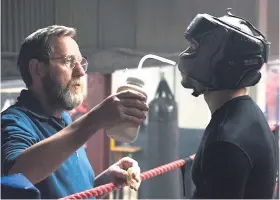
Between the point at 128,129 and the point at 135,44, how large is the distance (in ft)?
0.59

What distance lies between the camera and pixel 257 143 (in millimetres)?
623

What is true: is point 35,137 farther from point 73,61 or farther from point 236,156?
point 236,156

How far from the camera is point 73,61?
706mm

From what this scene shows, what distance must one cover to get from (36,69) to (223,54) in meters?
0.29

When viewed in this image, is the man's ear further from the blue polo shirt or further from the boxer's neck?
the boxer's neck

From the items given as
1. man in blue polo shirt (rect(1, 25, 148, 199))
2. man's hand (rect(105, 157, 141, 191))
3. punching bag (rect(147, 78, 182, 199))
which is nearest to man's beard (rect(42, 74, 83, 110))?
man in blue polo shirt (rect(1, 25, 148, 199))

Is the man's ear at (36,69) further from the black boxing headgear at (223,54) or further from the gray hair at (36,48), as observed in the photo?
the black boxing headgear at (223,54)

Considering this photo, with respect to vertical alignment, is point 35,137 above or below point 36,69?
below

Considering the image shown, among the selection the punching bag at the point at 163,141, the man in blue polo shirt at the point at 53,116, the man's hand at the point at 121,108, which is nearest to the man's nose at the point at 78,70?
the man in blue polo shirt at the point at 53,116

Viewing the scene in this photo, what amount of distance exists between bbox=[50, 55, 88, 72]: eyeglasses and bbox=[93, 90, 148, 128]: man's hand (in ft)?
0.35

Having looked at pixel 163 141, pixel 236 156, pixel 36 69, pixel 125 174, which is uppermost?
pixel 36 69

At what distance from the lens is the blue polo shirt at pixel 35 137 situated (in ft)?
2.11

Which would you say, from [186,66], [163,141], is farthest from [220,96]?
[163,141]

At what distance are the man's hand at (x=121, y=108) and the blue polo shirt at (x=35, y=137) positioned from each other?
104mm
